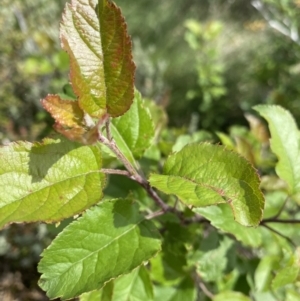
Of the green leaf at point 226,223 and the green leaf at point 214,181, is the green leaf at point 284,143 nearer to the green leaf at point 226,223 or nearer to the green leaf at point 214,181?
the green leaf at point 226,223

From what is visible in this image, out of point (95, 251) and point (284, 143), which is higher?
point (284, 143)

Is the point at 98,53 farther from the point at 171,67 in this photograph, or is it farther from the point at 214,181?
the point at 171,67

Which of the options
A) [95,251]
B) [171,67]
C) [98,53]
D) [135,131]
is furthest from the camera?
[171,67]

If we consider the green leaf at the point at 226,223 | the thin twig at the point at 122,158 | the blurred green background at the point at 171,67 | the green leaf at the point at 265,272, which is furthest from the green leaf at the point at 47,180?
the blurred green background at the point at 171,67

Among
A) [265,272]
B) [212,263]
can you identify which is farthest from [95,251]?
[265,272]

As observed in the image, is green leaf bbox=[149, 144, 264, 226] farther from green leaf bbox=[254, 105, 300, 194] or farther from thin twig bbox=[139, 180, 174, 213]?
green leaf bbox=[254, 105, 300, 194]

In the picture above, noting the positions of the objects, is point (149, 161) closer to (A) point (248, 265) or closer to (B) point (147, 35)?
(A) point (248, 265)

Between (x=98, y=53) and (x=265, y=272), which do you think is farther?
(x=265, y=272)

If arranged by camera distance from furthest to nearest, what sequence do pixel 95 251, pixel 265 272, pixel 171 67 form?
1. pixel 171 67
2. pixel 265 272
3. pixel 95 251
